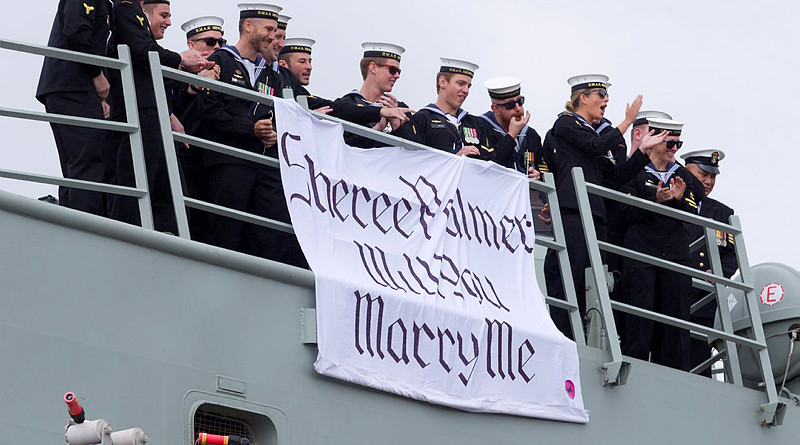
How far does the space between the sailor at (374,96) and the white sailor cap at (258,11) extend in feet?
1.77

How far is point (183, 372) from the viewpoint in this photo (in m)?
5.45

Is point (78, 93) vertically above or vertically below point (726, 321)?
above

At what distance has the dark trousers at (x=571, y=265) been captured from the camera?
766 centimetres

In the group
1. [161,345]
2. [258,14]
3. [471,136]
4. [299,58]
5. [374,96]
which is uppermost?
[299,58]

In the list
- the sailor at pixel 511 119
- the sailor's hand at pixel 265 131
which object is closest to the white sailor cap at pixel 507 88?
the sailor at pixel 511 119

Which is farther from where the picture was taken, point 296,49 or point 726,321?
point 296,49

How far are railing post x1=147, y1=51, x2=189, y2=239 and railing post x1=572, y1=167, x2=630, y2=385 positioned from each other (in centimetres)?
223

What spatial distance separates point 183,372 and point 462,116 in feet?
10.6

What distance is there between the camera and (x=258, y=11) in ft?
24.4

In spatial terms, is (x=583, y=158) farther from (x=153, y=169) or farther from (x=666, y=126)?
(x=153, y=169)

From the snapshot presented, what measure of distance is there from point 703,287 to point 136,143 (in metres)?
4.01

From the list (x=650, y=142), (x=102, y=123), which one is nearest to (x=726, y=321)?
(x=650, y=142)

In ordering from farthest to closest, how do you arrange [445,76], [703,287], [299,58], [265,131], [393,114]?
[703,287] < [445,76] < [299,58] < [393,114] < [265,131]

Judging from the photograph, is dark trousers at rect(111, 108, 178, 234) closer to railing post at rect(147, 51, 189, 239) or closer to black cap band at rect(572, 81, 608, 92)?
railing post at rect(147, 51, 189, 239)
